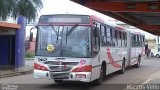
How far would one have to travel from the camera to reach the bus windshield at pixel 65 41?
15055 mm

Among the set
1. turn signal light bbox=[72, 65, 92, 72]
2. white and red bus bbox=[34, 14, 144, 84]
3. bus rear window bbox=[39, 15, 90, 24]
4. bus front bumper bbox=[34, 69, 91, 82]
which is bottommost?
bus front bumper bbox=[34, 69, 91, 82]

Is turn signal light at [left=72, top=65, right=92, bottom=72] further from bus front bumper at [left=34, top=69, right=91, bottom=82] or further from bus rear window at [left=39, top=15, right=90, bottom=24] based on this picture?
bus rear window at [left=39, top=15, right=90, bottom=24]

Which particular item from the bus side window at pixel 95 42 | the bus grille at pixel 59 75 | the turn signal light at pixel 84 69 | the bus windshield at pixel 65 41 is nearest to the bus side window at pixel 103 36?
the bus side window at pixel 95 42

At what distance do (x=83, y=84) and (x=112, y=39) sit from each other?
11.3ft

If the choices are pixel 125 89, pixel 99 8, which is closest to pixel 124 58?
pixel 125 89

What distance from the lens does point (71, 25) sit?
15383 mm

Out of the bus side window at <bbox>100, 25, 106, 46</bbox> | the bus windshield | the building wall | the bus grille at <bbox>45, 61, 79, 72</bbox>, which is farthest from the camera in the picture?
the building wall

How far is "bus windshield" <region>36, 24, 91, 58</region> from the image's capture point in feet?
49.4

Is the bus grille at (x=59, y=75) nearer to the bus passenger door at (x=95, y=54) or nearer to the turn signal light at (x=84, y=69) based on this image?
the turn signal light at (x=84, y=69)

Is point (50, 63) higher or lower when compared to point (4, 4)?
lower

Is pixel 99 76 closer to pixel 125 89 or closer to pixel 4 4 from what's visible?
pixel 125 89

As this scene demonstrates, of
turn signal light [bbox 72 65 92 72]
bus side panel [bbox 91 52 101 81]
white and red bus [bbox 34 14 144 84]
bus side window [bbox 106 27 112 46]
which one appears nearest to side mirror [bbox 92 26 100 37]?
white and red bus [bbox 34 14 144 84]

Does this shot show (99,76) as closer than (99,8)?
No

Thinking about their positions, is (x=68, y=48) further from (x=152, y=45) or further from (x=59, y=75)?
(x=152, y=45)
